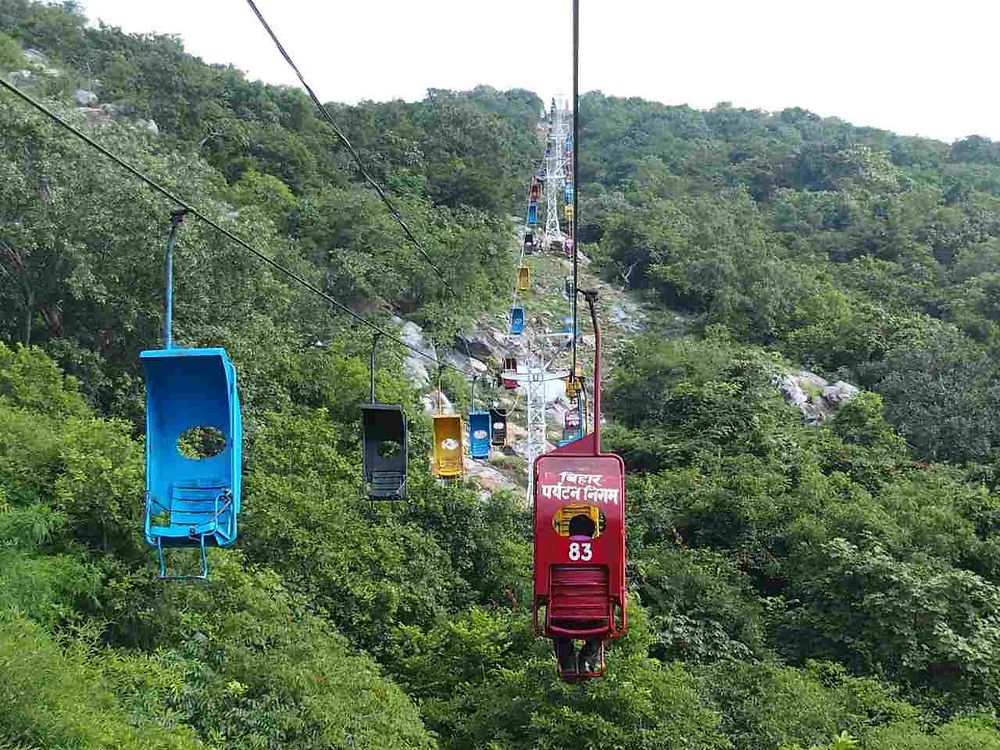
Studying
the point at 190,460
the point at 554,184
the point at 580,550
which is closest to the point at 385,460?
the point at 190,460

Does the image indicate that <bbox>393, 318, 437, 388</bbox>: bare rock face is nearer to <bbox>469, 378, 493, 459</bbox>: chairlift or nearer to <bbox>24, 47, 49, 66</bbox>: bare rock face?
<bbox>469, 378, 493, 459</bbox>: chairlift

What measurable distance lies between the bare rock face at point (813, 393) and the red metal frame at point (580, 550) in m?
18.3

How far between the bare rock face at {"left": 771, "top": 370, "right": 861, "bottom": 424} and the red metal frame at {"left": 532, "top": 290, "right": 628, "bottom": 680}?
18329 mm

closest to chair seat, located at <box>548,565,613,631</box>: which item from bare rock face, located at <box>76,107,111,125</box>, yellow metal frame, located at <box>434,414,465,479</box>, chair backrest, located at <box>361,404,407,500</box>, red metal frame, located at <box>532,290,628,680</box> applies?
red metal frame, located at <box>532,290,628,680</box>

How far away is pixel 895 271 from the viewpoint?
3556cm

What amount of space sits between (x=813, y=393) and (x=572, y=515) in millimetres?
20765

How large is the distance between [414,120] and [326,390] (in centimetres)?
2713

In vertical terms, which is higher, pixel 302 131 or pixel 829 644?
pixel 302 131

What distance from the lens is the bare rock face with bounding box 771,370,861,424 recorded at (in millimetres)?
24609

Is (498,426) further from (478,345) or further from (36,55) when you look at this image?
(36,55)

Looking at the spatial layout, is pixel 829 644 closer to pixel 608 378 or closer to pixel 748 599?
pixel 748 599

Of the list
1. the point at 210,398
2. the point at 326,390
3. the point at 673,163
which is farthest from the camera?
the point at 673,163

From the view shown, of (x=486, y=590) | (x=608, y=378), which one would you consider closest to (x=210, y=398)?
(x=486, y=590)

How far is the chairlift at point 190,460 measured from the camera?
6.67m
